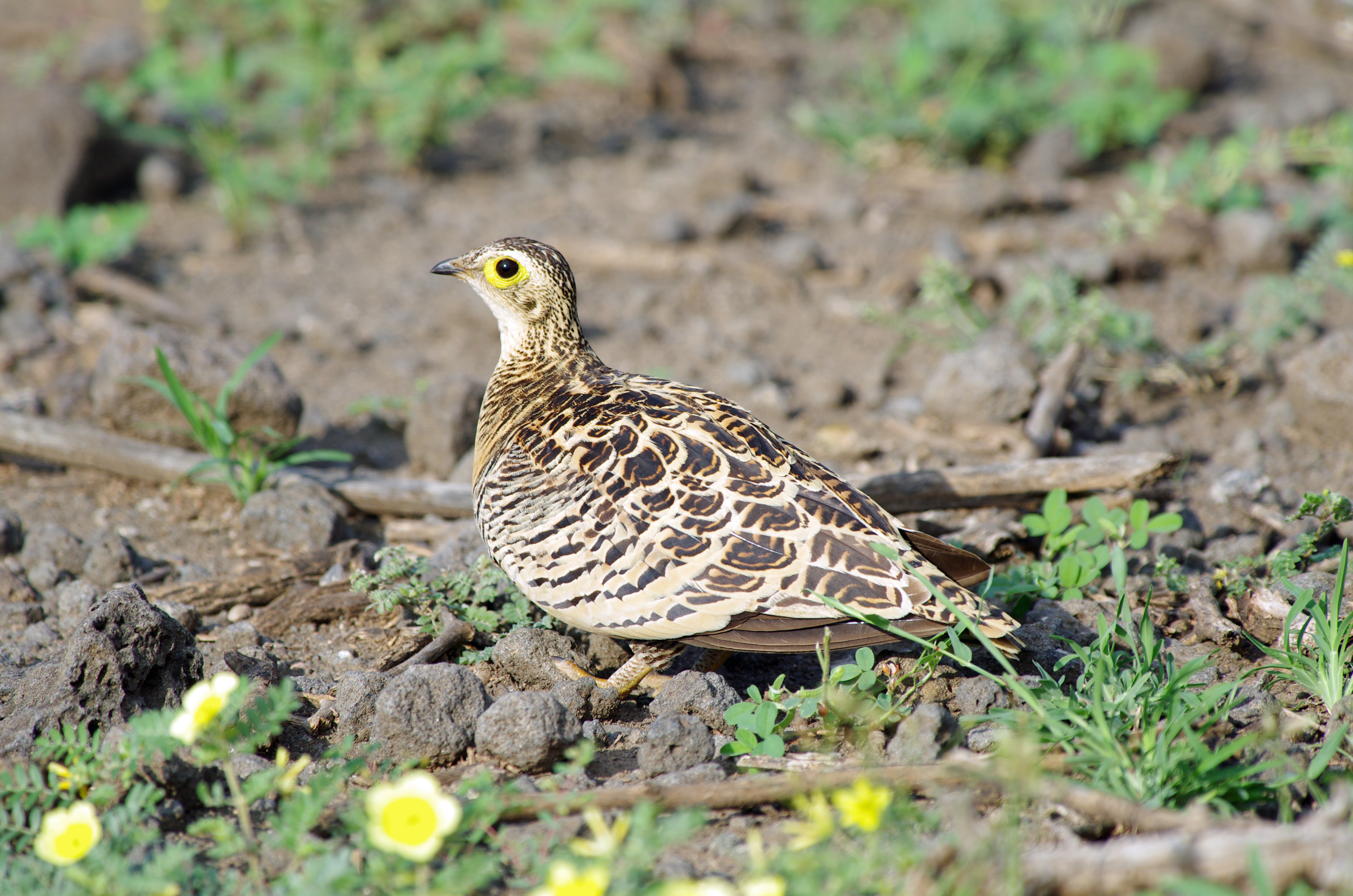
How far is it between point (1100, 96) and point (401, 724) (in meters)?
7.48

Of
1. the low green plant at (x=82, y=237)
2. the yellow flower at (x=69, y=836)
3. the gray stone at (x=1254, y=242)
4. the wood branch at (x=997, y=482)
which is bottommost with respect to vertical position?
the yellow flower at (x=69, y=836)

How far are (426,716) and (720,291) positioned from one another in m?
4.39

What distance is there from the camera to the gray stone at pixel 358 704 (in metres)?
3.68

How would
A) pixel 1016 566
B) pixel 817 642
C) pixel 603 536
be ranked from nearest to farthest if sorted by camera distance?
1. pixel 817 642
2. pixel 603 536
3. pixel 1016 566

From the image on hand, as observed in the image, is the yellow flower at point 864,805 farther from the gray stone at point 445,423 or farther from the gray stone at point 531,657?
the gray stone at point 445,423

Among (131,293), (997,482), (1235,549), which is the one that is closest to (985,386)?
(997,482)

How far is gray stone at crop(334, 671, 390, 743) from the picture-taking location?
12.1 ft

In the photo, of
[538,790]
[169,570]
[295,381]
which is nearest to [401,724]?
[538,790]

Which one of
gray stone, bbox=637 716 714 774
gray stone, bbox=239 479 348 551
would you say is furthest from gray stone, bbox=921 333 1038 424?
gray stone, bbox=239 479 348 551

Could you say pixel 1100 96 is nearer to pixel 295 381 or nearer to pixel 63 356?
pixel 295 381

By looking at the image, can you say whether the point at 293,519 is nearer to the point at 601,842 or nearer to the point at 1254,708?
the point at 601,842

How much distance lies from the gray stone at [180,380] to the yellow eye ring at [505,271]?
1443 millimetres

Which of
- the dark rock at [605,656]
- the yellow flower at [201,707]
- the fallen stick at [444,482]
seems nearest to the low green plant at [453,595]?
the dark rock at [605,656]

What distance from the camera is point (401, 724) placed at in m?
3.50
